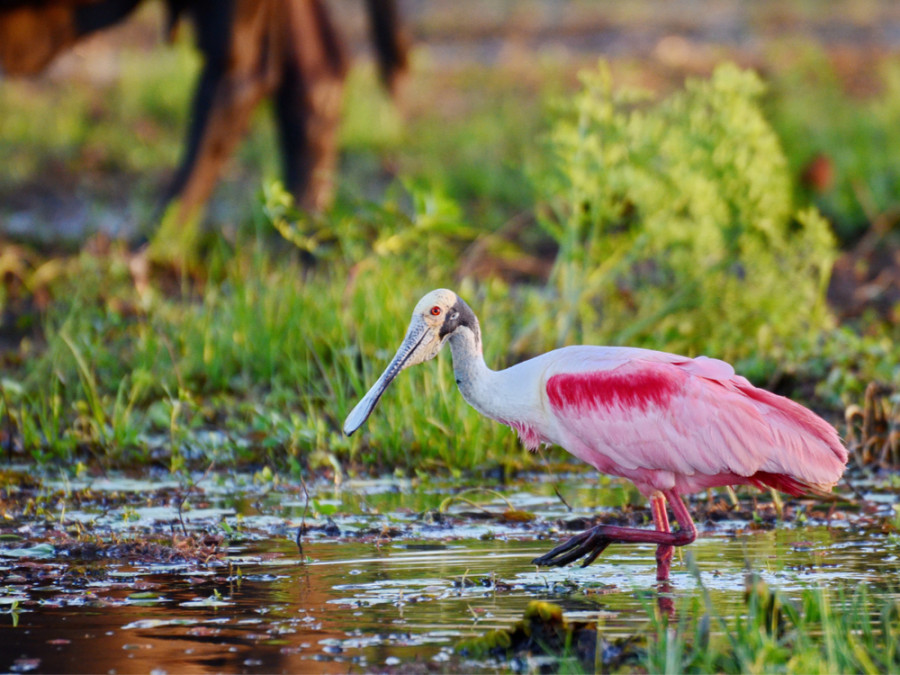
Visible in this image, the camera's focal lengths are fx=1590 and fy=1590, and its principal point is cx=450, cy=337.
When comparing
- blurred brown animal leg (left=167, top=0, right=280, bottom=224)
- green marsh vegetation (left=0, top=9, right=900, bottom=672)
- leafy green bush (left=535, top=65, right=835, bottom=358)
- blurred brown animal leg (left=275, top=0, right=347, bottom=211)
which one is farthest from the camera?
blurred brown animal leg (left=275, top=0, right=347, bottom=211)

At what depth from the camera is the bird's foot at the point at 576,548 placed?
191 inches

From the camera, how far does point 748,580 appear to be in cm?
446

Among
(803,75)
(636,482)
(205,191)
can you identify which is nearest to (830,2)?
(803,75)

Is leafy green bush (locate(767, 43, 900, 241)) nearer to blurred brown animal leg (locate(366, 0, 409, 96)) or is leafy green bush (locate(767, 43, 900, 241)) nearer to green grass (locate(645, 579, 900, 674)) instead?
blurred brown animal leg (locate(366, 0, 409, 96))

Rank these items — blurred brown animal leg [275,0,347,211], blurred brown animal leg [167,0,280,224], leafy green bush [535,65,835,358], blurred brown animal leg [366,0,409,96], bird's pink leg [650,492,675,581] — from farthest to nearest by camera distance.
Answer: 1. blurred brown animal leg [366,0,409,96]
2. blurred brown animal leg [275,0,347,211]
3. blurred brown animal leg [167,0,280,224]
4. leafy green bush [535,65,835,358]
5. bird's pink leg [650,492,675,581]

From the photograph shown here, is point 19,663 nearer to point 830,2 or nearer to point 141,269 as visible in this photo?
point 141,269

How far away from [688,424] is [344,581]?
1185 millimetres

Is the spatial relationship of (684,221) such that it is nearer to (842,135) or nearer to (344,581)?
(344,581)

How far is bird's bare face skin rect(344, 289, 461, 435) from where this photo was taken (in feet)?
17.2

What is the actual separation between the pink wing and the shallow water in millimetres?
312

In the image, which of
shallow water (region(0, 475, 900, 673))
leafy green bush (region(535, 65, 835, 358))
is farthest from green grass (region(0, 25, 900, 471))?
shallow water (region(0, 475, 900, 673))

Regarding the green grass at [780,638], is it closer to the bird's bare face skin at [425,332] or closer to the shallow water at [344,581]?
the shallow water at [344,581]

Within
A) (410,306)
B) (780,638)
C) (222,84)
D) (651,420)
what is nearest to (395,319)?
(410,306)

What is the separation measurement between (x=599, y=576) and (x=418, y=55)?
13530 mm
